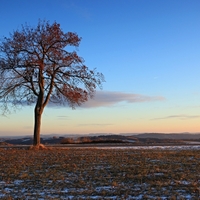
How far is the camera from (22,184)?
1014cm

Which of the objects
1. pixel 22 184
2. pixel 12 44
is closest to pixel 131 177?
pixel 22 184

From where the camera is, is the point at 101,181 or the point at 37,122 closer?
the point at 101,181

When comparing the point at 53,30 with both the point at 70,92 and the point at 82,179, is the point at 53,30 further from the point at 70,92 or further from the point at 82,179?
the point at 82,179

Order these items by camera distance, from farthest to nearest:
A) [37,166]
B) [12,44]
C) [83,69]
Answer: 1. [83,69]
2. [12,44]
3. [37,166]

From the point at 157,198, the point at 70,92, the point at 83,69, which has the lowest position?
the point at 157,198

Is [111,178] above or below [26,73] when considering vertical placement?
below

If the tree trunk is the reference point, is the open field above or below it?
below

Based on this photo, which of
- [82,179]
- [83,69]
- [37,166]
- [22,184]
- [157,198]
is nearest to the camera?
[157,198]

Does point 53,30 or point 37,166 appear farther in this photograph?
point 53,30

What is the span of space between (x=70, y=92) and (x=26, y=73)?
408 cm

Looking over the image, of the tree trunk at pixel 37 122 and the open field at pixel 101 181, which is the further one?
the tree trunk at pixel 37 122

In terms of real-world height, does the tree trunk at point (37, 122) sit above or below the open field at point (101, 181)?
above

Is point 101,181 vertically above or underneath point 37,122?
underneath

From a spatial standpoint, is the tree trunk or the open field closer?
the open field
